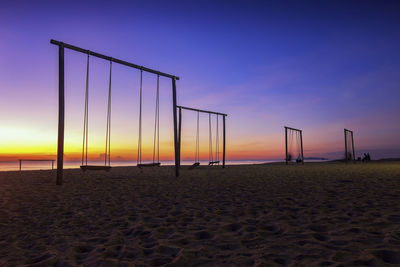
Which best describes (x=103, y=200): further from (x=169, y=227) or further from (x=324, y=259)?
(x=324, y=259)

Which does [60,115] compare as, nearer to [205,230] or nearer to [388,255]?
[205,230]

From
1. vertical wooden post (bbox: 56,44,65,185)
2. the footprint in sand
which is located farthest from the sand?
vertical wooden post (bbox: 56,44,65,185)

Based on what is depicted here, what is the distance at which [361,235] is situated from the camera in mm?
3227

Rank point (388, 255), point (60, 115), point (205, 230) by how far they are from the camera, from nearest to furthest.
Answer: point (388, 255)
point (205, 230)
point (60, 115)

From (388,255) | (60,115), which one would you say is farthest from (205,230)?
(60,115)

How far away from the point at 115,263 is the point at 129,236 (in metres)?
0.86

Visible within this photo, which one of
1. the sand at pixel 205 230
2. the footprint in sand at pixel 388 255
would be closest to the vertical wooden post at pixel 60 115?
the sand at pixel 205 230

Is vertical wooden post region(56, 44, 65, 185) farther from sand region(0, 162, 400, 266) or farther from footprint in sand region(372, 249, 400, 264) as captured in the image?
footprint in sand region(372, 249, 400, 264)

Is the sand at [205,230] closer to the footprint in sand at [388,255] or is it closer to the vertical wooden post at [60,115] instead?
the footprint in sand at [388,255]

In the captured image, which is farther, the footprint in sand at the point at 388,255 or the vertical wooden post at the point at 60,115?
the vertical wooden post at the point at 60,115

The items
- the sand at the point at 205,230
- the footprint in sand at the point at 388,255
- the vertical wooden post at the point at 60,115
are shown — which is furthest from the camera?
the vertical wooden post at the point at 60,115

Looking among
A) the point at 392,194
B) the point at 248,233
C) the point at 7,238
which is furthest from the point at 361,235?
the point at 7,238

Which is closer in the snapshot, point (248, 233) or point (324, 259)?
point (324, 259)

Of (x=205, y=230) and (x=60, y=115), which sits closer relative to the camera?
(x=205, y=230)
